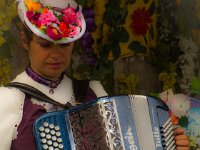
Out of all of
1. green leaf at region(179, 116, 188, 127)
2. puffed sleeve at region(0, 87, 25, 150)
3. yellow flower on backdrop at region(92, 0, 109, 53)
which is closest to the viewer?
puffed sleeve at region(0, 87, 25, 150)

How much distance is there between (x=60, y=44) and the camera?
61.9 inches

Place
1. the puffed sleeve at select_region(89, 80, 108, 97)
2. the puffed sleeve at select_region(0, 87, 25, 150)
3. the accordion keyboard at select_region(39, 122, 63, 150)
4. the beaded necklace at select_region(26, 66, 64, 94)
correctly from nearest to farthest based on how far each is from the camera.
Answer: the accordion keyboard at select_region(39, 122, 63, 150)
the puffed sleeve at select_region(0, 87, 25, 150)
the beaded necklace at select_region(26, 66, 64, 94)
the puffed sleeve at select_region(89, 80, 108, 97)

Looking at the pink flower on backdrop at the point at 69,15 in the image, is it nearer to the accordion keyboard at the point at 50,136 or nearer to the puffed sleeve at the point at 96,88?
the puffed sleeve at the point at 96,88

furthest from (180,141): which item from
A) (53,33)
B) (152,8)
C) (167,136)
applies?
(152,8)

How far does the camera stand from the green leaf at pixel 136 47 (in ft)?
7.89

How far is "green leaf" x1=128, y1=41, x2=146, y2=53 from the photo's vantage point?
241 centimetres

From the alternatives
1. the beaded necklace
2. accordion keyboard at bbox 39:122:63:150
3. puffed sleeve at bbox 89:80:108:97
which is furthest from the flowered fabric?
accordion keyboard at bbox 39:122:63:150

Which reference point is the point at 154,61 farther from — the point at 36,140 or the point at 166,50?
the point at 36,140

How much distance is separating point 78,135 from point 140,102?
0.72 ft

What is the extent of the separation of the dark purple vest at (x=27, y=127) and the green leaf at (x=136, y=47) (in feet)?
3.15

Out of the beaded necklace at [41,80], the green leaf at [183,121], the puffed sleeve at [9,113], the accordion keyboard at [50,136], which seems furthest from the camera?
the green leaf at [183,121]

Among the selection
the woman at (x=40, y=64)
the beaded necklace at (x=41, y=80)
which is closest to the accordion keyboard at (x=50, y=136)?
the woman at (x=40, y=64)

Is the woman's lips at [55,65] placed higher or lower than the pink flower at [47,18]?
lower

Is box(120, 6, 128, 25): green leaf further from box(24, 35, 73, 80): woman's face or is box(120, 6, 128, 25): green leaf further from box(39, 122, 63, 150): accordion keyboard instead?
box(39, 122, 63, 150): accordion keyboard
